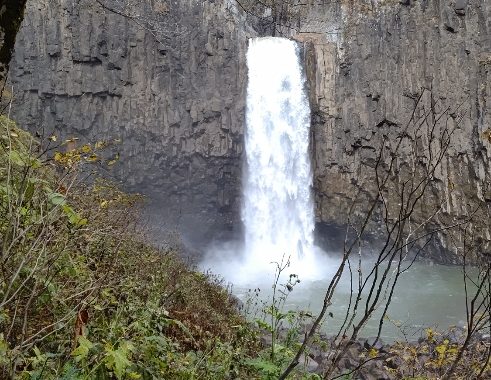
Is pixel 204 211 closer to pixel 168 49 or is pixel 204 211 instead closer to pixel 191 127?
pixel 191 127

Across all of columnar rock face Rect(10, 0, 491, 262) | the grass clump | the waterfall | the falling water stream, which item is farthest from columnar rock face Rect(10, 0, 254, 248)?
the grass clump

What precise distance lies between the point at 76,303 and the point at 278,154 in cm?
1541

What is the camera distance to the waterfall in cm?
1764

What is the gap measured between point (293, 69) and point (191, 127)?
4.59 m

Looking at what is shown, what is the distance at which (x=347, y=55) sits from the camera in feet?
57.1

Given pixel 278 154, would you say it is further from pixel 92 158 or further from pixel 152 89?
pixel 92 158

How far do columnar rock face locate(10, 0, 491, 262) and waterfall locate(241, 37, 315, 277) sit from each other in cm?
54

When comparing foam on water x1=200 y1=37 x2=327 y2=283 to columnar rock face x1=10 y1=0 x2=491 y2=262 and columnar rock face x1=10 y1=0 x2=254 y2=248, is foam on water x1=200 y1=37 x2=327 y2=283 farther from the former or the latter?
columnar rock face x1=10 y1=0 x2=254 y2=248

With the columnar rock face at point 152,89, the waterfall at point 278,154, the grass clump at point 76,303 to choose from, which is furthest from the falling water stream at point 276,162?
the grass clump at point 76,303

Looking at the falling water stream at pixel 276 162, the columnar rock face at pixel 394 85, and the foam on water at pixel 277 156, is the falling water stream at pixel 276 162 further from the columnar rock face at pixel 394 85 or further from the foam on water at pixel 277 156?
the columnar rock face at pixel 394 85

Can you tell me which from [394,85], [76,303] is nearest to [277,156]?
[394,85]

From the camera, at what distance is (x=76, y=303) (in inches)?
107

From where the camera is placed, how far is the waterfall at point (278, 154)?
695 inches

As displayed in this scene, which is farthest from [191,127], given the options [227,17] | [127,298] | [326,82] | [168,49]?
[127,298]
